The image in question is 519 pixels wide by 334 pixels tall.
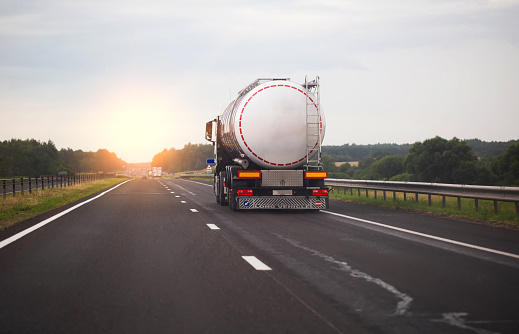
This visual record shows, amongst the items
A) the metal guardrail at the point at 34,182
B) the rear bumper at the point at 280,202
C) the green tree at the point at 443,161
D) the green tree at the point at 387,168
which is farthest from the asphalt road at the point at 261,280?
the green tree at the point at 387,168

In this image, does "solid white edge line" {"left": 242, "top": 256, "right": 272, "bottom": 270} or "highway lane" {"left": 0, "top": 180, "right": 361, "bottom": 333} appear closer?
"highway lane" {"left": 0, "top": 180, "right": 361, "bottom": 333}

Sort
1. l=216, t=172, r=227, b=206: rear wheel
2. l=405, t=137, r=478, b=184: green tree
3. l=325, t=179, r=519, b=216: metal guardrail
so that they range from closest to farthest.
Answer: l=325, t=179, r=519, b=216: metal guardrail < l=216, t=172, r=227, b=206: rear wheel < l=405, t=137, r=478, b=184: green tree

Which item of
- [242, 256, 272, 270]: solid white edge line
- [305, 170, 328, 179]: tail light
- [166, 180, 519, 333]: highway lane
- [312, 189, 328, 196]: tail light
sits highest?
[305, 170, 328, 179]: tail light

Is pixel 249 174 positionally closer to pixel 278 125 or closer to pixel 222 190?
pixel 278 125

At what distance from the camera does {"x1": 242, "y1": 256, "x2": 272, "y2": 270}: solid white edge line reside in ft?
25.3

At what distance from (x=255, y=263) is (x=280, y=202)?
29.9ft

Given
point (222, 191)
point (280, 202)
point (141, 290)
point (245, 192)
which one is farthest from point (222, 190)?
point (141, 290)

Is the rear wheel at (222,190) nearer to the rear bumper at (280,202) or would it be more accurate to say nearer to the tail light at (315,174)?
the rear bumper at (280,202)

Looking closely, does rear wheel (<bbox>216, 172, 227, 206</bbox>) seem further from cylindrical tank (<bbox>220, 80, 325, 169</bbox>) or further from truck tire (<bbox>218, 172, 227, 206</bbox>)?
cylindrical tank (<bbox>220, 80, 325, 169</bbox>)

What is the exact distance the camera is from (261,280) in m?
6.81

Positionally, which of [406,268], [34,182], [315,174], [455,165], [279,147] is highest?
[279,147]

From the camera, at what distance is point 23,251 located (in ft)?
30.1

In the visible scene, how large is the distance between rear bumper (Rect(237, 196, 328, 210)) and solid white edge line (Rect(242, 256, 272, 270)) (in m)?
8.55

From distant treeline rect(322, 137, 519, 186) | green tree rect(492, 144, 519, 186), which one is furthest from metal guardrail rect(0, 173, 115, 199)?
green tree rect(492, 144, 519, 186)
